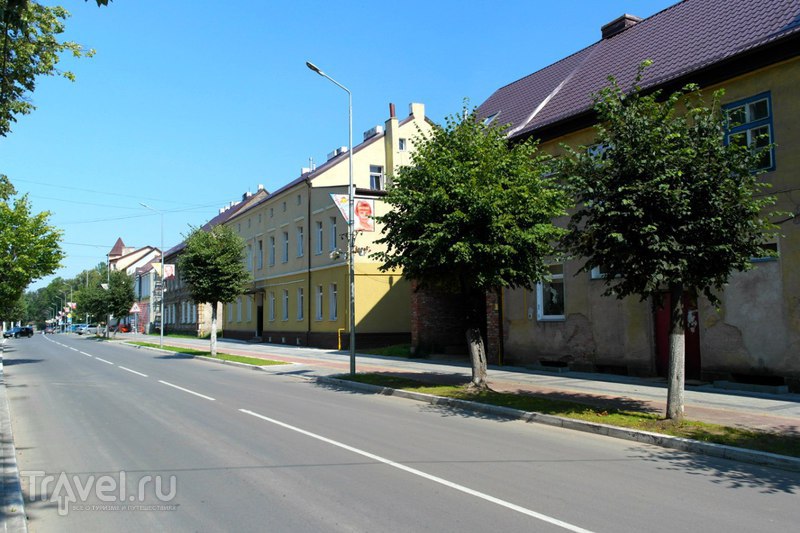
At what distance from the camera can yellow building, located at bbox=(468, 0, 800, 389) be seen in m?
12.8

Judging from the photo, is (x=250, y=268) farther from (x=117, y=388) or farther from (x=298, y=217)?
(x=117, y=388)

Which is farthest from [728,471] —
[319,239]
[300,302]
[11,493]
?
[300,302]

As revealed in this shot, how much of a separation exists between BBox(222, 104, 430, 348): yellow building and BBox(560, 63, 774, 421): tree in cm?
1595

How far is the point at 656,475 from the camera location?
7.05 meters

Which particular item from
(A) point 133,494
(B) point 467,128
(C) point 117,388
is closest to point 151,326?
(C) point 117,388

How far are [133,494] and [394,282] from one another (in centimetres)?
2568

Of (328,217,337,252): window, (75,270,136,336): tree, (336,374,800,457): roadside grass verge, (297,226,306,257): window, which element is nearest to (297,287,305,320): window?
(297,226,306,257): window

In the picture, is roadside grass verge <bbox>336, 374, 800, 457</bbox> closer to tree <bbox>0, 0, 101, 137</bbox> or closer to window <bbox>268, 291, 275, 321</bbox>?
tree <bbox>0, 0, 101, 137</bbox>

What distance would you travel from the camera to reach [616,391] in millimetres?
13789

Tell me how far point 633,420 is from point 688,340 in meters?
6.28

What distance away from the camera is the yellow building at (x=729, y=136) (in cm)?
1283

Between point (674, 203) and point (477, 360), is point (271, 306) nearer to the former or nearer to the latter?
point (477, 360)

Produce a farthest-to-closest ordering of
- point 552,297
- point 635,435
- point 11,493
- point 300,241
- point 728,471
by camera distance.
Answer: point 300,241, point 552,297, point 635,435, point 728,471, point 11,493

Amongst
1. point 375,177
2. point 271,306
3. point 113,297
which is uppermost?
point 375,177
